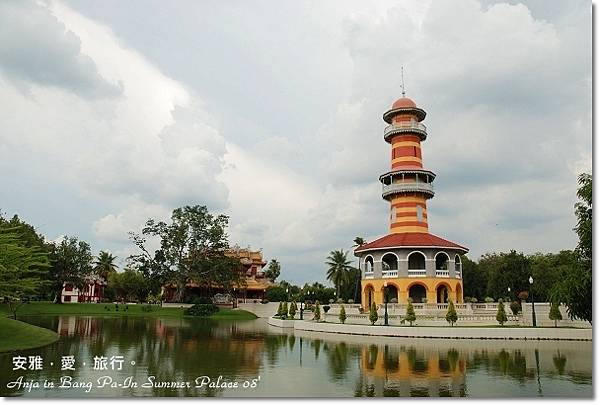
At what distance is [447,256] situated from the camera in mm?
34625

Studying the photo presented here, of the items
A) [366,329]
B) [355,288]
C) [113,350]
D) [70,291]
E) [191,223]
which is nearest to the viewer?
[113,350]

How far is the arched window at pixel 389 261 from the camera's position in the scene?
1404 inches

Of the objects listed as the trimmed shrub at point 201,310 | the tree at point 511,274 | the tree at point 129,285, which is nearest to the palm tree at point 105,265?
the tree at point 129,285

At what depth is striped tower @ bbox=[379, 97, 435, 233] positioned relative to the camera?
36219 mm

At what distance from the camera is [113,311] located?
47.3 metres

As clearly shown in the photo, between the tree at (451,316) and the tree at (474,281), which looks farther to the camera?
the tree at (474,281)

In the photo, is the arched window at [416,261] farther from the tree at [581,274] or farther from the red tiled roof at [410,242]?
the tree at [581,274]

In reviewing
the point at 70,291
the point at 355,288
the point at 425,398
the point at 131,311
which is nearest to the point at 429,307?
the point at 425,398

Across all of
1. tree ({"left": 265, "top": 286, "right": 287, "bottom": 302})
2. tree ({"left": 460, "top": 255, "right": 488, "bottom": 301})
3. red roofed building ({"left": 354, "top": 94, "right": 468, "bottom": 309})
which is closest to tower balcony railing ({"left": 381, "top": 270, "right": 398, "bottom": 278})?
red roofed building ({"left": 354, "top": 94, "right": 468, "bottom": 309})

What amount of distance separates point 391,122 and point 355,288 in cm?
2282

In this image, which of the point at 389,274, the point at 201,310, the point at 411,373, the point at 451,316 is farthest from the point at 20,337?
the point at 201,310

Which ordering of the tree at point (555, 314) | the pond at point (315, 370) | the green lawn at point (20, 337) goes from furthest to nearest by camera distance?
1. the tree at point (555, 314)
2. the green lawn at point (20, 337)
3. the pond at point (315, 370)

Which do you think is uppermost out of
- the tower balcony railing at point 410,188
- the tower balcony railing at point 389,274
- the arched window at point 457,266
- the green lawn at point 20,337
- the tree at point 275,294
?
the tower balcony railing at point 410,188

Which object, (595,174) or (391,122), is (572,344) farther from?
(391,122)
